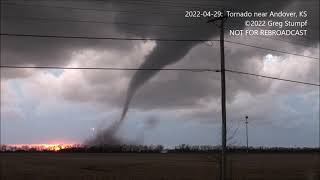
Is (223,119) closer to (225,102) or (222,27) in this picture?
(225,102)

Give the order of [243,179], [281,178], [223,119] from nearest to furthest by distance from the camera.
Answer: [223,119] → [243,179] → [281,178]

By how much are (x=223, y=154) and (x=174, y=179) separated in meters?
16.1

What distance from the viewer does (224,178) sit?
34.1 metres

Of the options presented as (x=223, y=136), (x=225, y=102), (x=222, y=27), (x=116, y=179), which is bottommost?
(x=116, y=179)

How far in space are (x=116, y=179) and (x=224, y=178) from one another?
1957 centimetres

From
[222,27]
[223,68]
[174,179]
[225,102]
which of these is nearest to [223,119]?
[225,102]

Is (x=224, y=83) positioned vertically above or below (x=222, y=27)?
below

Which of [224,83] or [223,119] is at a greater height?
[224,83]

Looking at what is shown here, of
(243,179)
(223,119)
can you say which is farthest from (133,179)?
(223,119)

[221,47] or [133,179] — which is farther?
[133,179]

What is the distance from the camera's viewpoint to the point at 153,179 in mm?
50156

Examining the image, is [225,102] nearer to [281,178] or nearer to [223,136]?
[223,136]

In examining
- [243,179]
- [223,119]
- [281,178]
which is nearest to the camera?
[223,119]

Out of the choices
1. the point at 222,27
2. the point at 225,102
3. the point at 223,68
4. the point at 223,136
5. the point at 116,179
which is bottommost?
the point at 116,179
